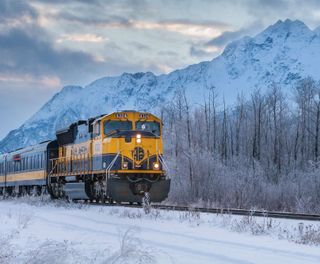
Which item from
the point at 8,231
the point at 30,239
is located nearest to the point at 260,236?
the point at 30,239

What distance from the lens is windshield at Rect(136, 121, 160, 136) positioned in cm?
2162

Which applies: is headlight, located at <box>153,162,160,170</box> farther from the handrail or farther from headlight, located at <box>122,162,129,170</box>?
the handrail

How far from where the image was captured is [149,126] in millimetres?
21859

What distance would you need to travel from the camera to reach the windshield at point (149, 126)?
21.6 meters

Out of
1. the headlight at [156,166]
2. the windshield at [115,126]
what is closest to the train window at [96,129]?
the windshield at [115,126]

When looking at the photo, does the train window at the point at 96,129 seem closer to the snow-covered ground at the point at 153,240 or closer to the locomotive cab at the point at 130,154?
the locomotive cab at the point at 130,154

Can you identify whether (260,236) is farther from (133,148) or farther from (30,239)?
(133,148)

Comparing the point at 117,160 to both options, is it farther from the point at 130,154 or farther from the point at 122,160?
the point at 130,154

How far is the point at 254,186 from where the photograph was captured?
89.9ft

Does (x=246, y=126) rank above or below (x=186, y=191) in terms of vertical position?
above

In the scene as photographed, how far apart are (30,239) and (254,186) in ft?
58.0

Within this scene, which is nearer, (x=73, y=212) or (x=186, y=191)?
(x=73, y=212)

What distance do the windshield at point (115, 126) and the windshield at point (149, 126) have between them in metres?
0.38

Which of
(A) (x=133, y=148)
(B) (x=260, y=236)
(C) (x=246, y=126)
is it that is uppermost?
(C) (x=246, y=126)
